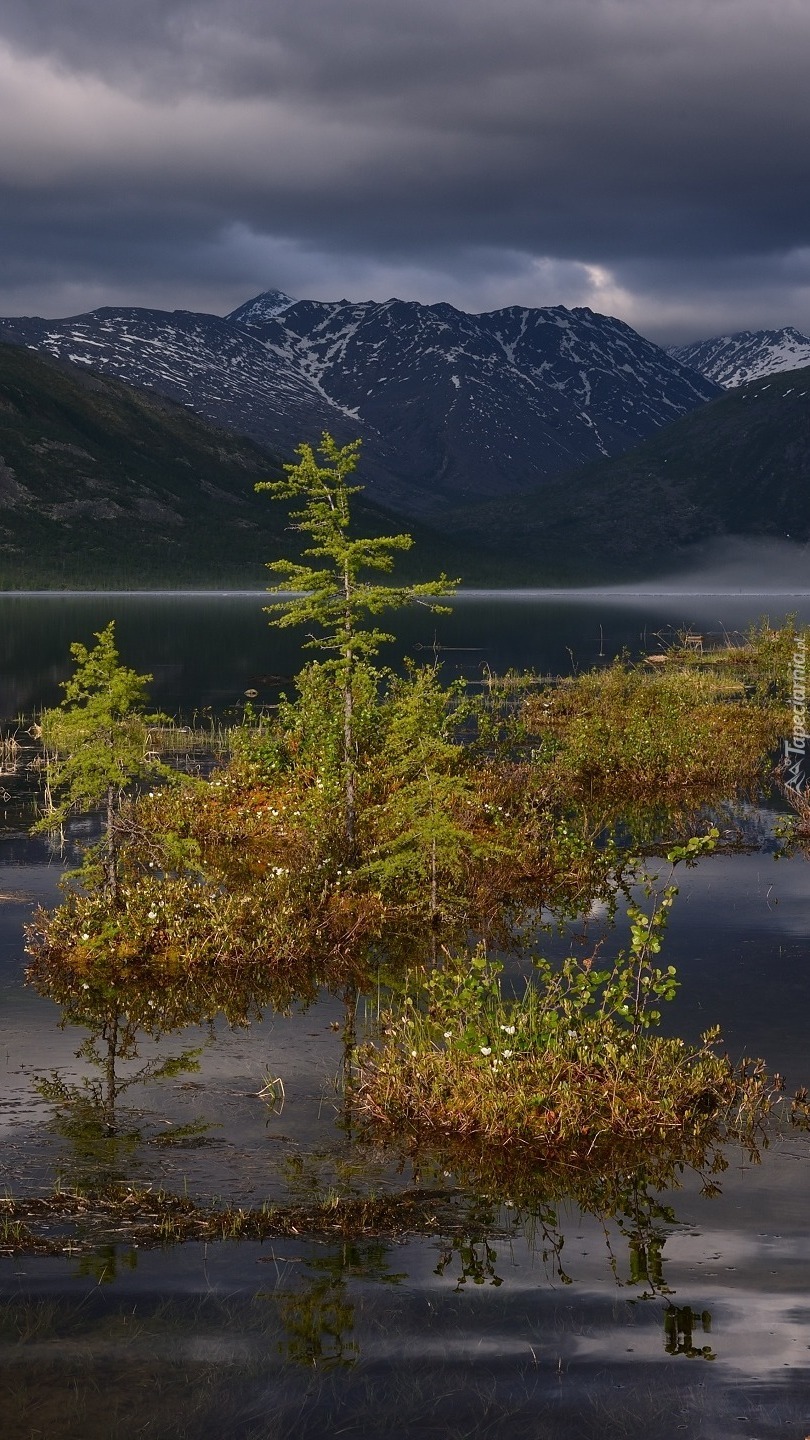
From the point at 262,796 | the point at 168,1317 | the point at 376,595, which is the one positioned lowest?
the point at 168,1317

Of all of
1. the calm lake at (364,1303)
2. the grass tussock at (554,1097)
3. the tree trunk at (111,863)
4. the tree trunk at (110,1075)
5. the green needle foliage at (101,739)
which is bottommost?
the calm lake at (364,1303)

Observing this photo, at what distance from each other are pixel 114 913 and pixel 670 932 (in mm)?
7626

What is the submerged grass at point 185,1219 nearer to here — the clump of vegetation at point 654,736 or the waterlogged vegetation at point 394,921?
the waterlogged vegetation at point 394,921

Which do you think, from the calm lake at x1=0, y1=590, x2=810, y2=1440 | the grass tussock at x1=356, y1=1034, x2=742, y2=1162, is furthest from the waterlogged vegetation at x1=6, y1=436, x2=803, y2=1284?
the calm lake at x1=0, y1=590, x2=810, y2=1440

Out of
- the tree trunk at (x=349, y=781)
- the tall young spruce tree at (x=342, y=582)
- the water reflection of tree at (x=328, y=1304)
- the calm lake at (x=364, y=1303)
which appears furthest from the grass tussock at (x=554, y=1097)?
the tall young spruce tree at (x=342, y=582)

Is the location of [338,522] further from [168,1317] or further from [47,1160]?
[168,1317]

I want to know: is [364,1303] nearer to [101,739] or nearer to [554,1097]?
[554,1097]

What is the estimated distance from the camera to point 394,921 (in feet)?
62.5

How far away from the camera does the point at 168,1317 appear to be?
348 inches

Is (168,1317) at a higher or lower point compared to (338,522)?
lower

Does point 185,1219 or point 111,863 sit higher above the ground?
point 111,863

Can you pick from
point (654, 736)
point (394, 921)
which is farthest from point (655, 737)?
point (394, 921)

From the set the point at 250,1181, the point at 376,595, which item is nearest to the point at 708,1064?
the point at 250,1181

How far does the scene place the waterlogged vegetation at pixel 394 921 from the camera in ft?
38.1
